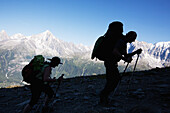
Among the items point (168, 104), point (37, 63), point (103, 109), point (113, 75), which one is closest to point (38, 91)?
point (37, 63)

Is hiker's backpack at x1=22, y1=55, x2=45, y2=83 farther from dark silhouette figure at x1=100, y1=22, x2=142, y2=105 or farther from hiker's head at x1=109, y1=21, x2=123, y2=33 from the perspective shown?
hiker's head at x1=109, y1=21, x2=123, y2=33

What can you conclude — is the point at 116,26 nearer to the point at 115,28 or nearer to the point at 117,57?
the point at 115,28

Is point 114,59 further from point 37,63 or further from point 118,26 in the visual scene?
point 37,63

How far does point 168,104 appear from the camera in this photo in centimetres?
653

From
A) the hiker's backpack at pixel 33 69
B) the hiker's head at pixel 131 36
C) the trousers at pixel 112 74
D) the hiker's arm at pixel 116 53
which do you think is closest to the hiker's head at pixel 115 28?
the hiker's head at pixel 131 36

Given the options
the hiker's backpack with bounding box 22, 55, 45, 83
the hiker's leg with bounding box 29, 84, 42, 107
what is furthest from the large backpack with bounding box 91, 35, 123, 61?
the hiker's leg with bounding box 29, 84, 42, 107

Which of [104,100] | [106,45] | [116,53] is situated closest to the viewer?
[116,53]

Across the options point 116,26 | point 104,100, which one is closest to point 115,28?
point 116,26

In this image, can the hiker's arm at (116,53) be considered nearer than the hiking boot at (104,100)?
Yes

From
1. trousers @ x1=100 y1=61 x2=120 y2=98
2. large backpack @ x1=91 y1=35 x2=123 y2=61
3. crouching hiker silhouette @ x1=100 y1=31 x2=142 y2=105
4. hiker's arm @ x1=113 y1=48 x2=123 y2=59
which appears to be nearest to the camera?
hiker's arm @ x1=113 y1=48 x2=123 y2=59

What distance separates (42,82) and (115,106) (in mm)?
3894

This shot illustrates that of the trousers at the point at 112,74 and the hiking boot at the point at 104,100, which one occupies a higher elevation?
the trousers at the point at 112,74

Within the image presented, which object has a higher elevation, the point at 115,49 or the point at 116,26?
the point at 116,26

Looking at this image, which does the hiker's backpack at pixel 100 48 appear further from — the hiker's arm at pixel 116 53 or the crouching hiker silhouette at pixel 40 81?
the crouching hiker silhouette at pixel 40 81
